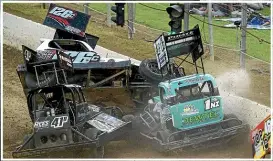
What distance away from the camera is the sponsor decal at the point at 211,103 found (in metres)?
14.0

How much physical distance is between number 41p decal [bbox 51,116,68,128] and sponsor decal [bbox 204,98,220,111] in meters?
3.01

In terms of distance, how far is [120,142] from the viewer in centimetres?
1472

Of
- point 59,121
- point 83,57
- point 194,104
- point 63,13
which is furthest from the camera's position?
point 63,13

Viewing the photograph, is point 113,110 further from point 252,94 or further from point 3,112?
point 252,94

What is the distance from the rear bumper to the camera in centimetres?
1355

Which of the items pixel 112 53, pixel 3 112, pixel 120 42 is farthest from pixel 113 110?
pixel 120 42

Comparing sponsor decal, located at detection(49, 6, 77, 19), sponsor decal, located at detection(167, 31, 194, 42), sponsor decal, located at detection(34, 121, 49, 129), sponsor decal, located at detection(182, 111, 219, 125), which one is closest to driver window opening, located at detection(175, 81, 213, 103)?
sponsor decal, located at detection(182, 111, 219, 125)

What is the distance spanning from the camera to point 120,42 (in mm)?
24391

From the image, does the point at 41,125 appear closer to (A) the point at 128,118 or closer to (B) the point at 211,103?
(A) the point at 128,118

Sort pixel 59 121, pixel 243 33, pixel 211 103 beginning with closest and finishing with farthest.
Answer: pixel 59 121 < pixel 211 103 < pixel 243 33

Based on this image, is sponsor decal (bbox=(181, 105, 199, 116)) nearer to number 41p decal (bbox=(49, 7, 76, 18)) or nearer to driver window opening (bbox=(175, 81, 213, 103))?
driver window opening (bbox=(175, 81, 213, 103))

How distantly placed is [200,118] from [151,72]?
7.52 ft

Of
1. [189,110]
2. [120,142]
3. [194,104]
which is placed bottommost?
[120,142]

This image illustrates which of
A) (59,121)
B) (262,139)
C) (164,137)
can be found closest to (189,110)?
(164,137)
